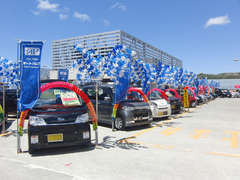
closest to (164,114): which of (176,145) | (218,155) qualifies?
(176,145)

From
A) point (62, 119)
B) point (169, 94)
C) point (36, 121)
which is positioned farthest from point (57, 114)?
point (169, 94)

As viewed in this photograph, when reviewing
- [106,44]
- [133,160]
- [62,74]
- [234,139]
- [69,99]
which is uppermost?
[106,44]

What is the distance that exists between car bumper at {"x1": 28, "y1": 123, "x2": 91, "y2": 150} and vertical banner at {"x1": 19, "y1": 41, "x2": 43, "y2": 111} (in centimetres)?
72

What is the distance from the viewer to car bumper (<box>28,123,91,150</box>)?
504cm

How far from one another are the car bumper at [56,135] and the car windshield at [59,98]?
930mm

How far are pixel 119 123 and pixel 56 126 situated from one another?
3.87 m

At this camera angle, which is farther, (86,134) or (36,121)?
(86,134)

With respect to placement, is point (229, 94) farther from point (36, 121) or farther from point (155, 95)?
point (36, 121)

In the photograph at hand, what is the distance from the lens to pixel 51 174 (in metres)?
4.07

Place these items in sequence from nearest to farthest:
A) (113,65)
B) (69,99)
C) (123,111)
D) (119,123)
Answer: (69,99) < (123,111) < (119,123) < (113,65)

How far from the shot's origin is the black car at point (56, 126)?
199 inches

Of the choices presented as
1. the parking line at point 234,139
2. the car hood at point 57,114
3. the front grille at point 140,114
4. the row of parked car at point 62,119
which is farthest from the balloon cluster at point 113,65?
the parking line at point 234,139

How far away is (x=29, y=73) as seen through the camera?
209 inches

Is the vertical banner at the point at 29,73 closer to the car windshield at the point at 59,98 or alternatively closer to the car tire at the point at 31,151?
the car windshield at the point at 59,98
